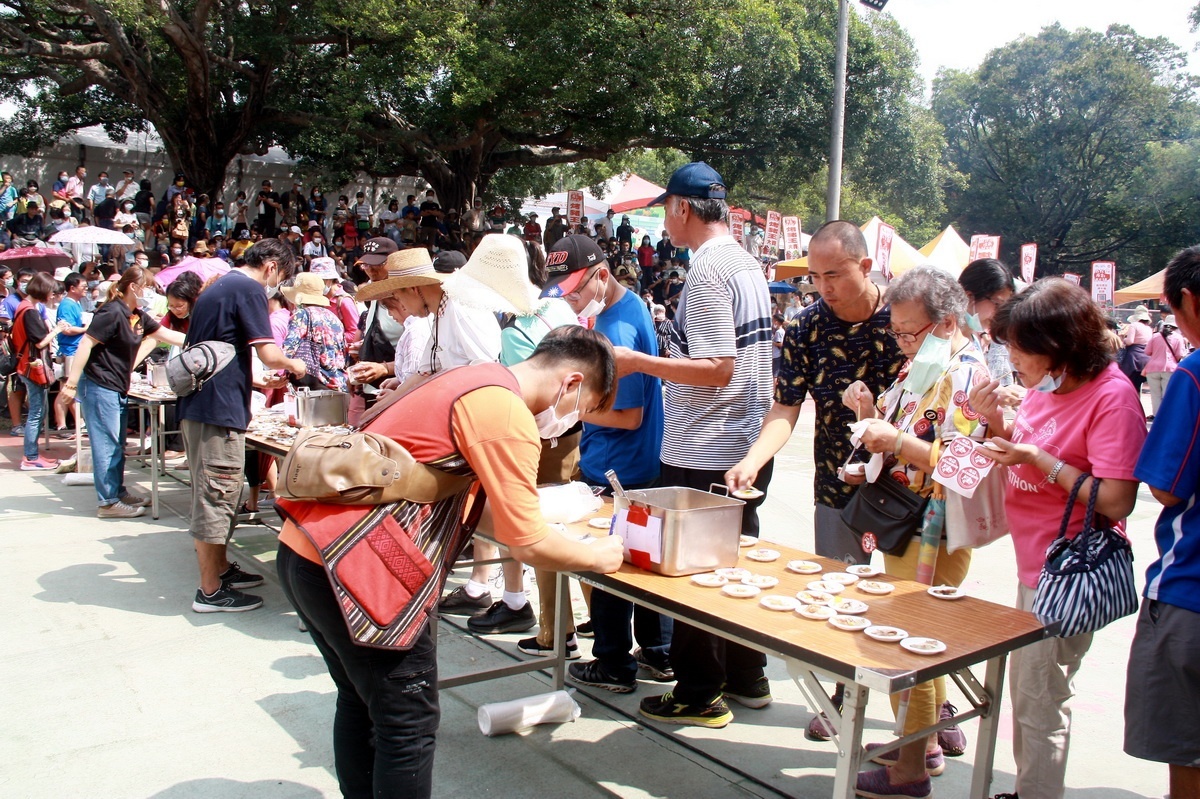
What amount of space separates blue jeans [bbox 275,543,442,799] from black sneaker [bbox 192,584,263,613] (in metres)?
2.65

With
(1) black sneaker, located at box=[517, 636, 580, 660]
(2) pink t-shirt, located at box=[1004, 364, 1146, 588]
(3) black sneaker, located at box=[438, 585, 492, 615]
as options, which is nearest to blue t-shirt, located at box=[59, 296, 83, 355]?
(3) black sneaker, located at box=[438, 585, 492, 615]

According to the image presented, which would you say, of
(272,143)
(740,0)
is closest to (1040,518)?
(740,0)

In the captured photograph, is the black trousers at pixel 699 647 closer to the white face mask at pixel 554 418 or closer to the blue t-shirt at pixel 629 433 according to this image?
the blue t-shirt at pixel 629 433

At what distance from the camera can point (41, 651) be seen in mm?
3910

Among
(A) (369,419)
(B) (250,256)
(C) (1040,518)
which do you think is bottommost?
(C) (1040,518)

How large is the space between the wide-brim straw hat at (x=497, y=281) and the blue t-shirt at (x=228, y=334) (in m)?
1.06

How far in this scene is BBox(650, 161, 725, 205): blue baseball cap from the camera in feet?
10.4

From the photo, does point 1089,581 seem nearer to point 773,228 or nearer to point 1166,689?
point 1166,689

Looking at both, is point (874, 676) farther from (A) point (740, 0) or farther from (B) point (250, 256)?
(A) point (740, 0)

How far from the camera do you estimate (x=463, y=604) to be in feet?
15.1

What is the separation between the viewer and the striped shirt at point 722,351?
3.07 m

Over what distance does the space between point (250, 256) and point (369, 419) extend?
9.52 ft

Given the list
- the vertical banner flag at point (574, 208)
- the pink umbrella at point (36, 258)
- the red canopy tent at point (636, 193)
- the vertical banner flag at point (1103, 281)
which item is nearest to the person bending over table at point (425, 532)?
the pink umbrella at point (36, 258)

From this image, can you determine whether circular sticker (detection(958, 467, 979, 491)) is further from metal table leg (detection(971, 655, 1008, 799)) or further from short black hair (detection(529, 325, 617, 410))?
short black hair (detection(529, 325, 617, 410))
